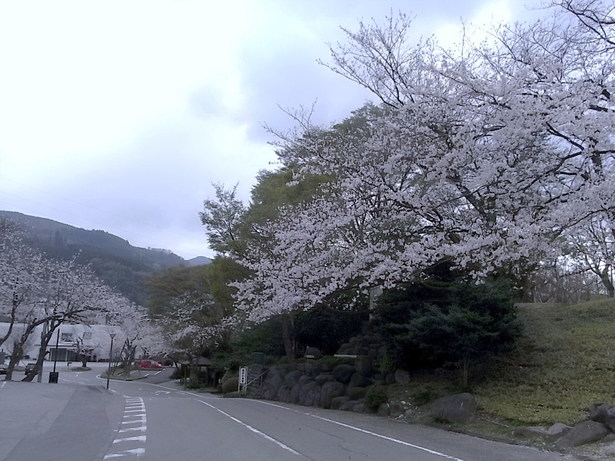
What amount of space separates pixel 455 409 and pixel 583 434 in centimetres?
440

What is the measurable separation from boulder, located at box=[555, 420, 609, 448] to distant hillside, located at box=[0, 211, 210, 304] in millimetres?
35677

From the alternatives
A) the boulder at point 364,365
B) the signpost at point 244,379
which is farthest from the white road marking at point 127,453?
the signpost at point 244,379

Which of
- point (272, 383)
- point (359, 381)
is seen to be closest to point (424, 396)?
point (359, 381)

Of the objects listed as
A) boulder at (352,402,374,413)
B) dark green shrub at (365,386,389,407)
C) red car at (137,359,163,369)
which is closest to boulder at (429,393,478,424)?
dark green shrub at (365,386,389,407)

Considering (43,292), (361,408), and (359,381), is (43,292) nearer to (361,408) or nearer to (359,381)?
(359,381)

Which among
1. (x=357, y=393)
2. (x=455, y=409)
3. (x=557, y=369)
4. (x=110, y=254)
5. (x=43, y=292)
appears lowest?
(x=357, y=393)

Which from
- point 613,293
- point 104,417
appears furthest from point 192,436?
point 613,293

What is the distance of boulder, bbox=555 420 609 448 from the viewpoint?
425 inches

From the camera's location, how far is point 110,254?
293ft

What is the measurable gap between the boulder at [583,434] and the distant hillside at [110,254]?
117ft

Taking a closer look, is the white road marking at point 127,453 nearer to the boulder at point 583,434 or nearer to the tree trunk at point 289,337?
the boulder at point 583,434

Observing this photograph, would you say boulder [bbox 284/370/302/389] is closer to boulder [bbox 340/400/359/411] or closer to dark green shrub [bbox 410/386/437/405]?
boulder [bbox 340/400/359/411]

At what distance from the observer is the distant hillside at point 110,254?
5935cm

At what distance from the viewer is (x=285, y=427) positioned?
14391 mm
